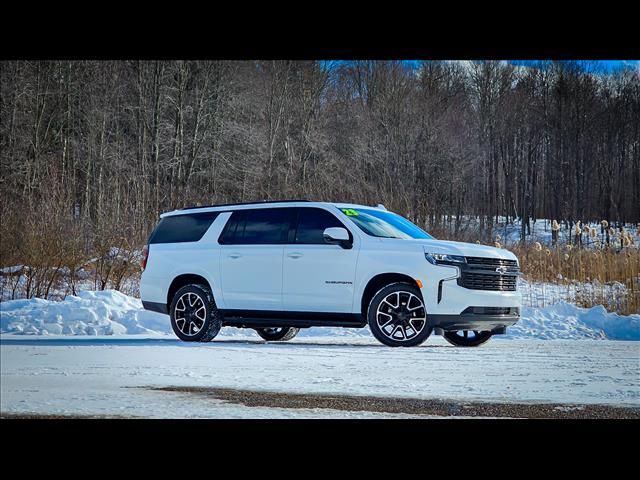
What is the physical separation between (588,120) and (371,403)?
25.9ft

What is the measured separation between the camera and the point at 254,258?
33.2ft

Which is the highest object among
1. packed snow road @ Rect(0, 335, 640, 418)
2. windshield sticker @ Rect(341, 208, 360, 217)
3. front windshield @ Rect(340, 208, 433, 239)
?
windshield sticker @ Rect(341, 208, 360, 217)

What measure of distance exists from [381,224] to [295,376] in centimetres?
264

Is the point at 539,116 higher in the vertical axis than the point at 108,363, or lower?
higher

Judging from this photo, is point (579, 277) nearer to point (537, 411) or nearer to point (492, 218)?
point (492, 218)

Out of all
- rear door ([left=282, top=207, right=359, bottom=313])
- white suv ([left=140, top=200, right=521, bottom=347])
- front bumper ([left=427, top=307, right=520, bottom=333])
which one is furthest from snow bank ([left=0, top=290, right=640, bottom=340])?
front bumper ([left=427, top=307, right=520, bottom=333])

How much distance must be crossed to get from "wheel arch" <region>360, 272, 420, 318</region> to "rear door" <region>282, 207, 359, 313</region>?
0.15 m

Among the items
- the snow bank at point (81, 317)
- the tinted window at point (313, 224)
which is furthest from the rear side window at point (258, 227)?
the snow bank at point (81, 317)

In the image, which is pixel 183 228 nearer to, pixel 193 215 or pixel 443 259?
pixel 193 215

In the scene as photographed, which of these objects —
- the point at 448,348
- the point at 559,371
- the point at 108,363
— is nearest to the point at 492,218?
the point at 448,348

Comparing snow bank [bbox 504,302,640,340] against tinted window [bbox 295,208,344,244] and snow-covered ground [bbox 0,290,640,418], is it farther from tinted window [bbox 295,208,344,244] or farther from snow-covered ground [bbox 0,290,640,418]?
tinted window [bbox 295,208,344,244]

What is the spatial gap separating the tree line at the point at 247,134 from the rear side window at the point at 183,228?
73 centimetres

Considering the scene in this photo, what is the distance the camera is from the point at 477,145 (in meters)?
14.6

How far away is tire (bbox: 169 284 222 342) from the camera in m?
10.4
